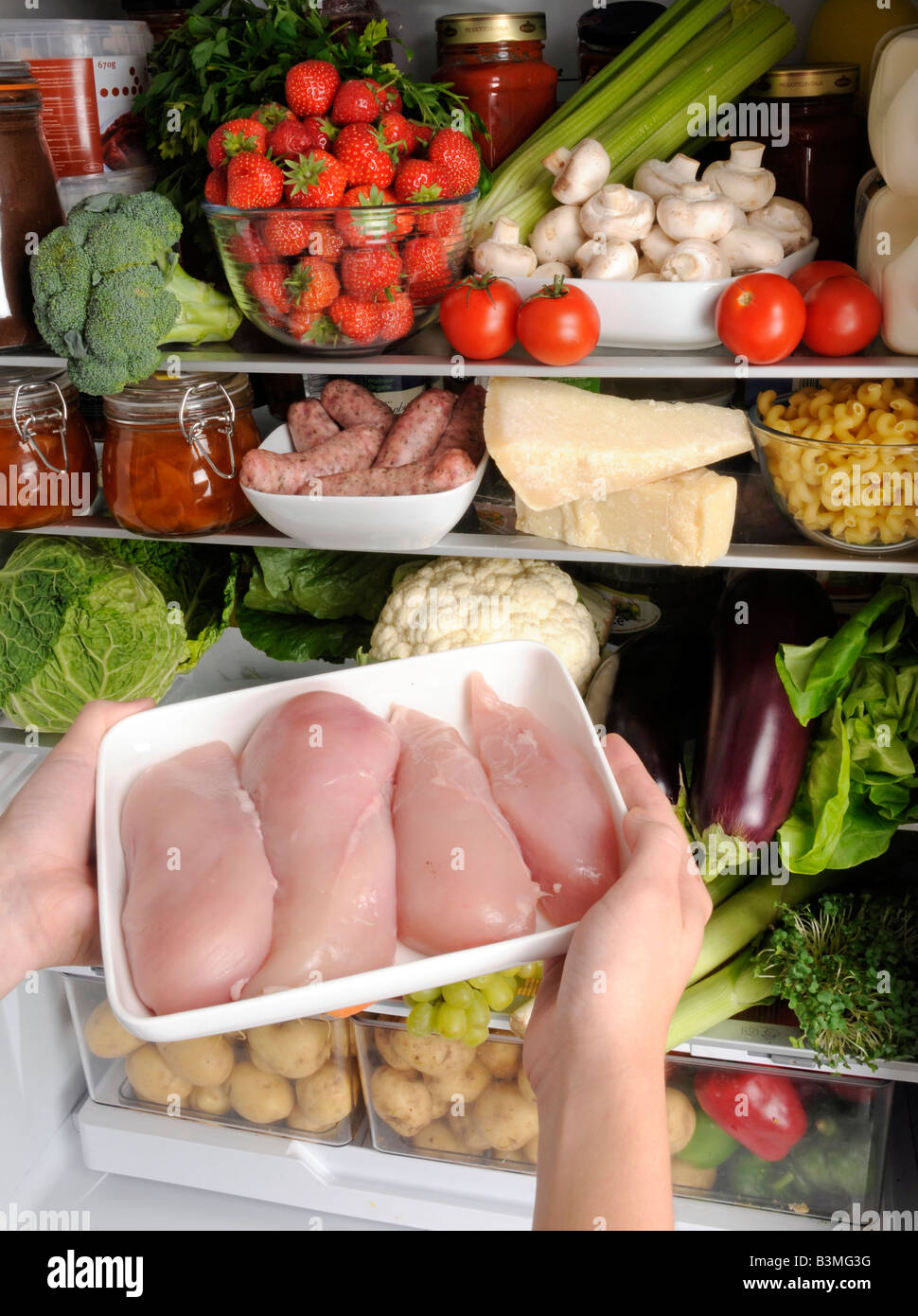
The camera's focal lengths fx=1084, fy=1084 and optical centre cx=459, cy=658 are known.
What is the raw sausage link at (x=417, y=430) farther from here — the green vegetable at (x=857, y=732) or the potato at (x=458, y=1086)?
the potato at (x=458, y=1086)

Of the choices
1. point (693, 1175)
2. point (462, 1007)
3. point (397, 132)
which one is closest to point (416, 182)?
point (397, 132)

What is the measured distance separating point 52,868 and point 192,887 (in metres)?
0.20

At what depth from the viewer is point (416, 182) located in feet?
3.60

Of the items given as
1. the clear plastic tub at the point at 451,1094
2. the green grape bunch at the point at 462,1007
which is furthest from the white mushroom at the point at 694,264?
the clear plastic tub at the point at 451,1094

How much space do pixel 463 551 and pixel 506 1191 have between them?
2.70ft

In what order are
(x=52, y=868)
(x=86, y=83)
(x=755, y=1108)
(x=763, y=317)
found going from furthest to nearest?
1. (x=755, y=1108)
2. (x=86, y=83)
3. (x=763, y=317)
4. (x=52, y=868)

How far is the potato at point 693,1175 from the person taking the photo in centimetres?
138

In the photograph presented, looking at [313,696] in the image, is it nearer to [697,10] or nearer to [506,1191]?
[506,1191]

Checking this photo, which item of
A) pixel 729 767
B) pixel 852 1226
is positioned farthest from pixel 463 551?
pixel 852 1226

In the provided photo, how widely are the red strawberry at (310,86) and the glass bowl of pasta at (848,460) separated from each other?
55 centimetres

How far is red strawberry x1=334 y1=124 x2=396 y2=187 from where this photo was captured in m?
1.08

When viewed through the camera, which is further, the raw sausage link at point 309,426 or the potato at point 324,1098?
the potato at point 324,1098

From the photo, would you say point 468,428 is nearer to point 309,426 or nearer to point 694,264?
point 309,426

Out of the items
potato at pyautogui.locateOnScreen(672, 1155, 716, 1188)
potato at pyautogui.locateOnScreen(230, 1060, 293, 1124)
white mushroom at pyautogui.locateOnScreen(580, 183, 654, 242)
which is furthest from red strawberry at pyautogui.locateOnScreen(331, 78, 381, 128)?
potato at pyautogui.locateOnScreen(672, 1155, 716, 1188)
